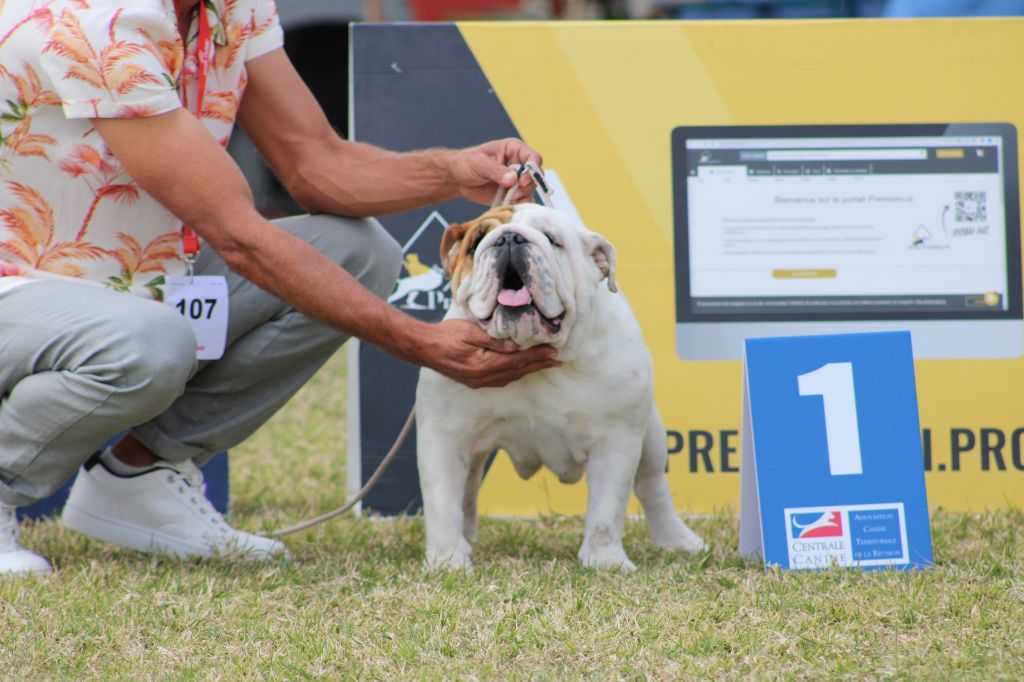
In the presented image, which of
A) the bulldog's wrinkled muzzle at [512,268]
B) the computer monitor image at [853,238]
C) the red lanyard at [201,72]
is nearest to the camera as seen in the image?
the bulldog's wrinkled muzzle at [512,268]

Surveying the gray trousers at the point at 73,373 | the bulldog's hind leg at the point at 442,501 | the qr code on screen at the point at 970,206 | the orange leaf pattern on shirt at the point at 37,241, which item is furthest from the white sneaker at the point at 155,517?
the qr code on screen at the point at 970,206

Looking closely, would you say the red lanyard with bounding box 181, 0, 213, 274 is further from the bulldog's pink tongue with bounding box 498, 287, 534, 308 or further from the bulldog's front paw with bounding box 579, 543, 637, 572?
the bulldog's front paw with bounding box 579, 543, 637, 572

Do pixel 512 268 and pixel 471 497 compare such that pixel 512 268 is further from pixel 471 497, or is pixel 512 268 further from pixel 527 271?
pixel 471 497

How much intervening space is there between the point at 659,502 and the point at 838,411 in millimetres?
482

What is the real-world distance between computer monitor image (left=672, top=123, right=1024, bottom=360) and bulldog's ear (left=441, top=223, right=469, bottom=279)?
884 millimetres

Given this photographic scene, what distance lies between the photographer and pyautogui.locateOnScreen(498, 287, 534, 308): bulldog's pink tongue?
7.71ft

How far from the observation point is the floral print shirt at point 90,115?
2.38 meters

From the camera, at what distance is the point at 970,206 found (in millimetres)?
3242

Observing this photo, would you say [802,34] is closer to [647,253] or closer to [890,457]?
[647,253]

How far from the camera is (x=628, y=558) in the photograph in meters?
2.71

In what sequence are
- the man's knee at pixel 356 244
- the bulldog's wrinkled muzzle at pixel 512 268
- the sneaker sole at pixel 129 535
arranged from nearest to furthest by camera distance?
1. the bulldog's wrinkled muzzle at pixel 512 268
2. the sneaker sole at pixel 129 535
3. the man's knee at pixel 356 244

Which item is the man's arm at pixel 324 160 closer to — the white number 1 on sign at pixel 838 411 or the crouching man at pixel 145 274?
the crouching man at pixel 145 274

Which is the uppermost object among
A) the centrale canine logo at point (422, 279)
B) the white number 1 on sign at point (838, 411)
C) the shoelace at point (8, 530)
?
the centrale canine logo at point (422, 279)

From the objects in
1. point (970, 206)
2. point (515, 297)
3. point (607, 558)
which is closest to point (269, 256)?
point (515, 297)
